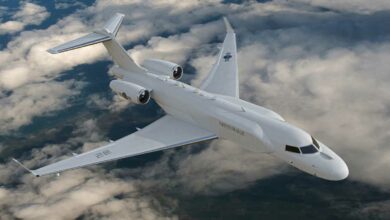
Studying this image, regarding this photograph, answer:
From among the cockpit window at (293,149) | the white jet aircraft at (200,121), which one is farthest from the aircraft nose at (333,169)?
the cockpit window at (293,149)

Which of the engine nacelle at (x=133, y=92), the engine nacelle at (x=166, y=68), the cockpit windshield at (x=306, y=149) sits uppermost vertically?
the engine nacelle at (x=166, y=68)

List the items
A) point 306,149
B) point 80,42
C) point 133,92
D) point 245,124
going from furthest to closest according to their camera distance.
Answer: point 80,42, point 133,92, point 245,124, point 306,149

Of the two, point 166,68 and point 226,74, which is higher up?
point 166,68

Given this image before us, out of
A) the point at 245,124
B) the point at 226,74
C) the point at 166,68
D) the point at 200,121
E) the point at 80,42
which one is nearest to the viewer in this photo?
the point at 245,124

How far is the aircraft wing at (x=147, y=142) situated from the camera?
117 ft

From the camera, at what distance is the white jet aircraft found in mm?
31359

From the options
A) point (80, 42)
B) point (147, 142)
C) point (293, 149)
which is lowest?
point (147, 142)

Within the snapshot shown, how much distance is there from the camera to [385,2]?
189500mm

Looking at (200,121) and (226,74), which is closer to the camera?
(200,121)

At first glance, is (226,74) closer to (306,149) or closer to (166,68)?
(166,68)

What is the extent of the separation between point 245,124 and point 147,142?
1051 centimetres

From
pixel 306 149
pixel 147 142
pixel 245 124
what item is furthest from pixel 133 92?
pixel 306 149

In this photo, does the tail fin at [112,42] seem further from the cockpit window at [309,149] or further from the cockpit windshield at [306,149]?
the cockpit window at [309,149]

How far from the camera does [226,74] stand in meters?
48.3
